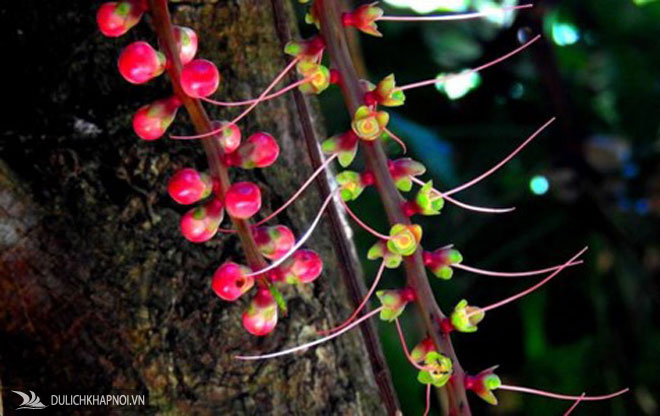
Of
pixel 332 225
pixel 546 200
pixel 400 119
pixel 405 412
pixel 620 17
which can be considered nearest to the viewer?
pixel 332 225

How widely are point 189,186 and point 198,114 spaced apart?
42 millimetres

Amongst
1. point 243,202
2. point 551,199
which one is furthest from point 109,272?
point 551,199

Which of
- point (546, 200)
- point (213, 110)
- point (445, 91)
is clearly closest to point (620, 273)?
point (546, 200)

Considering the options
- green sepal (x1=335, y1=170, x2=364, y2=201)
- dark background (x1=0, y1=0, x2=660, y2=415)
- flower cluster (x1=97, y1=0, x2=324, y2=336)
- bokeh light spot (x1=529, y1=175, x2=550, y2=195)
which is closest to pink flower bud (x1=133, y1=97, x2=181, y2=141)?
Answer: flower cluster (x1=97, y1=0, x2=324, y2=336)

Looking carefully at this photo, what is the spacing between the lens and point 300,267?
575 millimetres

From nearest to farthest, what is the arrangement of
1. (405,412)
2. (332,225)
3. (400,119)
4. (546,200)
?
(332,225) < (405,412) < (400,119) < (546,200)

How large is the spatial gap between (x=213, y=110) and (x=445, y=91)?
0.95 meters

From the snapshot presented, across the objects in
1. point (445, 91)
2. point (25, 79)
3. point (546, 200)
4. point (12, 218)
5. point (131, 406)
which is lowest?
point (131, 406)

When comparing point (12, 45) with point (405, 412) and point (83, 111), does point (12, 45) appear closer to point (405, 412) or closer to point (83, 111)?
point (83, 111)

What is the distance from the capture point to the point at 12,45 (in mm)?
734

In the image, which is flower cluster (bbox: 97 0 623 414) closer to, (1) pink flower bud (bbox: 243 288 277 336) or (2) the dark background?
(1) pink flower bud (bbox: 243 288 277 336)

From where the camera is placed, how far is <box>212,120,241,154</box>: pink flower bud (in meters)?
0.56

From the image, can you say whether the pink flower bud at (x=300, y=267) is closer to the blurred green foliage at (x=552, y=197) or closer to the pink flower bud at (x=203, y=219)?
the pink flower bud at (x=203, y=219)

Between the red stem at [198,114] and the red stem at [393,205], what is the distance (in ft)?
0.27
